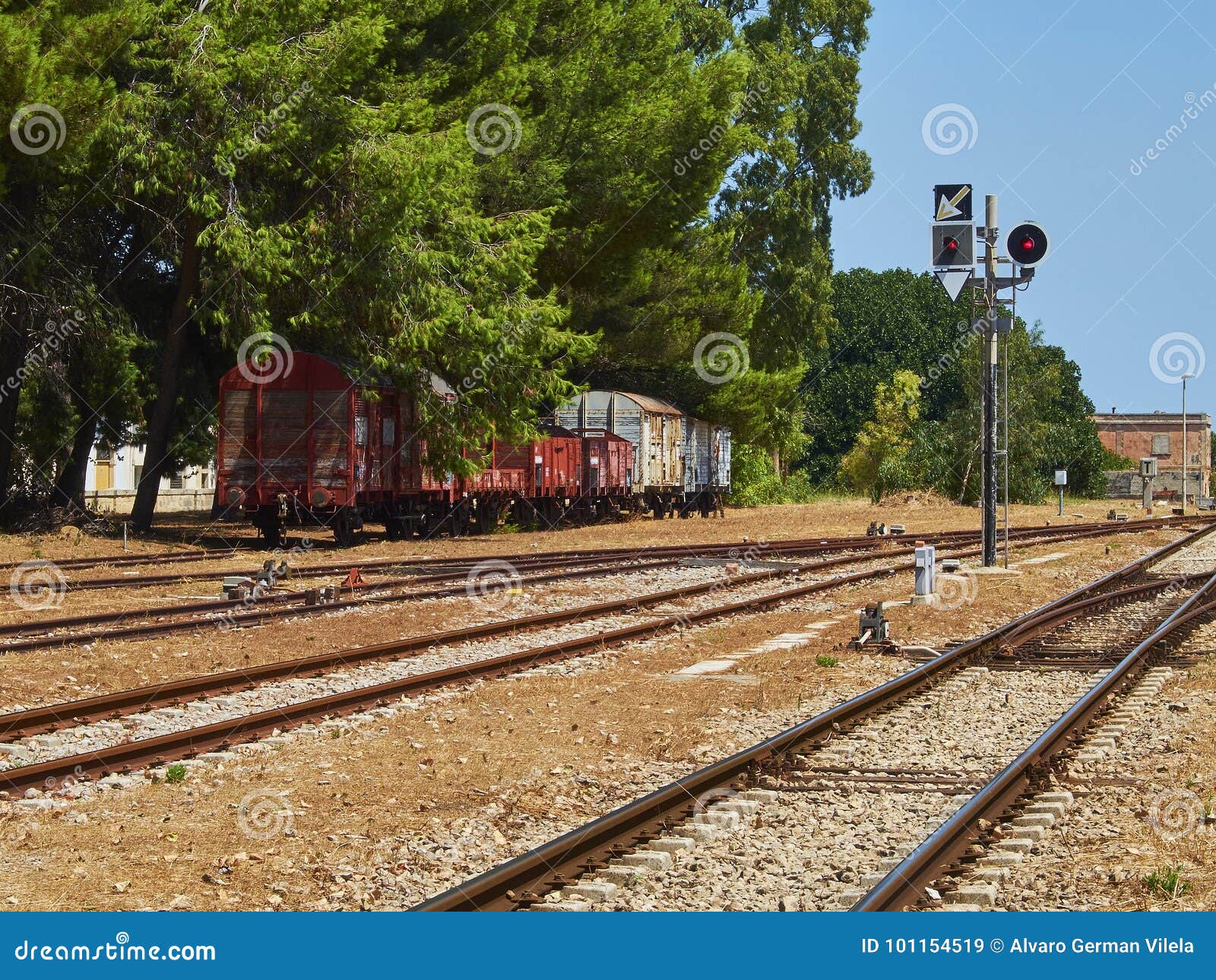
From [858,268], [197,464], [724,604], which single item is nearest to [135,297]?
[197,464]

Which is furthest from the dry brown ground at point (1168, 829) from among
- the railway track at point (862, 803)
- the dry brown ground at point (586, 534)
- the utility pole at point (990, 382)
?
the dry brown ground at point (586, 534)

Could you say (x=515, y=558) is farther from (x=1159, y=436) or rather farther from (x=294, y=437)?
(x=1159, y=436)

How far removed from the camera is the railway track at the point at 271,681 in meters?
9.16

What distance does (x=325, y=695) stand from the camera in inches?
457

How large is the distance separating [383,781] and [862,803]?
2.83 metres

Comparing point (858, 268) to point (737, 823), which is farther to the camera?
point (858, 268)

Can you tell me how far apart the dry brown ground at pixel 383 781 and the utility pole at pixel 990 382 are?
9.50m

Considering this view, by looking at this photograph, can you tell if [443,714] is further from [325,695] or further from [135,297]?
[135,297]

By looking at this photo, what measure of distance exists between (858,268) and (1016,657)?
9255 centimetres
